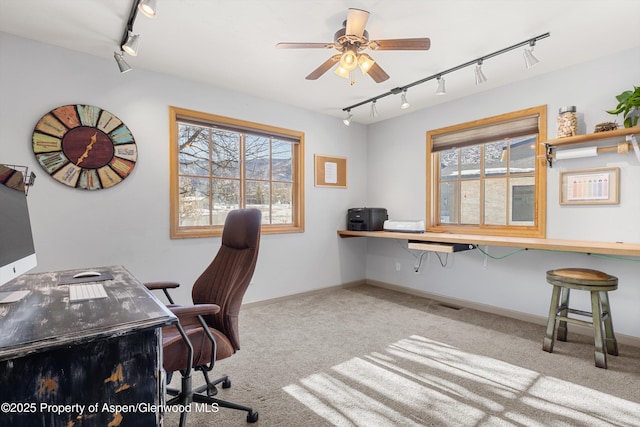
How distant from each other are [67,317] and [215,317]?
0.77 m

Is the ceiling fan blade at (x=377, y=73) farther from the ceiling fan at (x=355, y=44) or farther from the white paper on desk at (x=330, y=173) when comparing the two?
the white paper on desk at (x=330, y=173)

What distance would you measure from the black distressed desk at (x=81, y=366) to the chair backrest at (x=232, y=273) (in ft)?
1.89

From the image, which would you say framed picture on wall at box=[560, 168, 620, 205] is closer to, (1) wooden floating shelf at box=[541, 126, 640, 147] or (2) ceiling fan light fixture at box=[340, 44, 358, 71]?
(1) wooden floating shelf at box=[541, 126, 640, 147]

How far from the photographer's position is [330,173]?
444 centimetres

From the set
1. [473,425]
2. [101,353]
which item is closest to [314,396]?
[473,425]

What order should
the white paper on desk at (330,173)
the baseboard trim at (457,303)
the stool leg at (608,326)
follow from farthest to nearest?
the white paper on desk at (330,173) → the baseboard trim at (457,303) → the stool leg at (608,326)

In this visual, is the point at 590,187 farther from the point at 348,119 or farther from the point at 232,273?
A: the point at 232,273

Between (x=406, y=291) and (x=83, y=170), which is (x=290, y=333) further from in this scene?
(x=83, y=170)

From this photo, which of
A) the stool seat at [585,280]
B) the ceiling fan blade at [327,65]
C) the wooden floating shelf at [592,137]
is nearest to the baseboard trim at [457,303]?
the stool seat at [585,280]

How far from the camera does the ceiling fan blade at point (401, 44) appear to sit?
1951 millimetres

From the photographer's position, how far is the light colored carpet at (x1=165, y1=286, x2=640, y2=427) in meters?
1.73

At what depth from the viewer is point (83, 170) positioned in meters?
2.68

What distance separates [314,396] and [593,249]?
2.28 m

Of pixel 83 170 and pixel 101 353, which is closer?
pixel 101 353
